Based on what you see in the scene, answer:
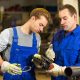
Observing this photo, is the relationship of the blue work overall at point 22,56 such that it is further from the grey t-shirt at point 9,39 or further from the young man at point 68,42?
the young man at point 68,42

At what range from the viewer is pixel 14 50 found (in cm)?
202

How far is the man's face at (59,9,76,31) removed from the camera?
189cm

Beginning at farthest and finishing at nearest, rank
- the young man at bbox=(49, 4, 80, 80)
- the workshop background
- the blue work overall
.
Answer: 1. the workshop background
2. the blue work overall
3. the young man at bbox=(49, 4, 80, 80)

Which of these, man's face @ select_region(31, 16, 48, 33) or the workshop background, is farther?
the workshop background

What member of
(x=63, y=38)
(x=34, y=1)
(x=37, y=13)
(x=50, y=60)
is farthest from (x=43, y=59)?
(x=34, y=1)

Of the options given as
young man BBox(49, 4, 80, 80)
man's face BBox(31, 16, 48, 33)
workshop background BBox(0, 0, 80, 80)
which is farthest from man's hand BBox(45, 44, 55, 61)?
workshop background BBox(0, 0, 80, 80)

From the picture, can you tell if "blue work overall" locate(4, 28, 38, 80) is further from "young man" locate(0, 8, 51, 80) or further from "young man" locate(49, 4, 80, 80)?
"young man" locate(49, 4, 80, 80)

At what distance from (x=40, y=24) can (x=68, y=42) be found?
244mm

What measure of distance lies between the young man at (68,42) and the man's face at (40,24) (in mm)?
131

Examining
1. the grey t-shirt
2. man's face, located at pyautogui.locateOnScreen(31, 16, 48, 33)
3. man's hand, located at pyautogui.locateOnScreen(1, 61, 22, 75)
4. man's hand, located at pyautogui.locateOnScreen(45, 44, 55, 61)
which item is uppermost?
man's face, located at pyautogui.locateOnScreen(31, 16, 48, 33)

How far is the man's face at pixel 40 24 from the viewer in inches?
76.8

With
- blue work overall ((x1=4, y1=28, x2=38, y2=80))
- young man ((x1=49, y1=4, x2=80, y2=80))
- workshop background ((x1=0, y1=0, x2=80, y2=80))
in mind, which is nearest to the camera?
young man ((x1=49, y1=4, x2=80, y2=80))

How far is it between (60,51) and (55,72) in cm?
24

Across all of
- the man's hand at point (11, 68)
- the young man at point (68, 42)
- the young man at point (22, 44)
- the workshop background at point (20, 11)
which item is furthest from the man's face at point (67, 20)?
the workshop background at point (20, 11)
